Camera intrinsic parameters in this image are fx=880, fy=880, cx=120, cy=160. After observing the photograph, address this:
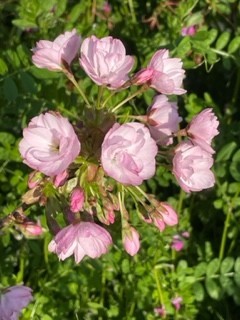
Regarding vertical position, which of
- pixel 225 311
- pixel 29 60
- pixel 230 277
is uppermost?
pixel 29 60

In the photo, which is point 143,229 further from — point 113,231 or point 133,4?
point 133,4

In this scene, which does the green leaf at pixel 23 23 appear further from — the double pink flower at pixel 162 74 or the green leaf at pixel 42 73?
the double pink flower at pixel 162 74

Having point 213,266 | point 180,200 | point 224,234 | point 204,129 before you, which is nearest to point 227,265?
point 213,266

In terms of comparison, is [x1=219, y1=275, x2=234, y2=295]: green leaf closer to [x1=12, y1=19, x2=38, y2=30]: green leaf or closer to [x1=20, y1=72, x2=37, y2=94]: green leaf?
[x1=20, y1=72, x2=37, y2=94]: green leaf

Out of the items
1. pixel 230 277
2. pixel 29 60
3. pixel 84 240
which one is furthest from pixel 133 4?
pixel 84 240

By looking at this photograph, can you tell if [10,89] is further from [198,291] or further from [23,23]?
[198,291]

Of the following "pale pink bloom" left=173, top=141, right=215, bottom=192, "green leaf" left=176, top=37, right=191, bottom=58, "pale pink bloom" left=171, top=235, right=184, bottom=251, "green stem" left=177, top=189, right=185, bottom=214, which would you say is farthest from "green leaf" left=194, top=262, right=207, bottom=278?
"pale pink bloom" left=173, top=141, right=215, bottom=192

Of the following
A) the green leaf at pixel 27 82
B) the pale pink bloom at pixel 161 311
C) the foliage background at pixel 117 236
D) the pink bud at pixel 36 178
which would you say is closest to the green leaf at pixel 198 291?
the foliage background at pixel 117 236
